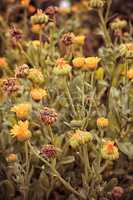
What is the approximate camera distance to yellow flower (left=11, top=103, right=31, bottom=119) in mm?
1116

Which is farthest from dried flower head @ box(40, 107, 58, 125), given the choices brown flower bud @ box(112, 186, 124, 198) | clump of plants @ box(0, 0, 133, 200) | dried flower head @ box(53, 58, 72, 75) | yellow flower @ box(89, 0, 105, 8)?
yellow flower @ box(89, 0, 105, 8)

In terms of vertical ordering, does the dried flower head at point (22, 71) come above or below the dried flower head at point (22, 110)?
above

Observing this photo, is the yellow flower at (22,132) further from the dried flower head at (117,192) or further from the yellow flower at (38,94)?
the dried flower head at (117,192)

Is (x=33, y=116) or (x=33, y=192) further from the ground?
(x=33, y=116)

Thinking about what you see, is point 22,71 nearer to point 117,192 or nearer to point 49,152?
point 49,152

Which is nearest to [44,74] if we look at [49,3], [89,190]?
[89,190]

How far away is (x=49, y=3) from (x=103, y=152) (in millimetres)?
1615

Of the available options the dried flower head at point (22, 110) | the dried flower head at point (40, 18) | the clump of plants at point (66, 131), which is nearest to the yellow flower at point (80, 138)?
the clump of plants at point (66, 131)

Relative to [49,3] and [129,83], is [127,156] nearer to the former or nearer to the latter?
[129,83]

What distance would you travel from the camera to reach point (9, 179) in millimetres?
1240

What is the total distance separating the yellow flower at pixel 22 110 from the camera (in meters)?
1.12

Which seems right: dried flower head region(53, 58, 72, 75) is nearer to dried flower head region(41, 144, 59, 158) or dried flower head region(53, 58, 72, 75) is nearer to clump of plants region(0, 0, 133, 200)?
clump of plants region(0, 0, 133, 200)

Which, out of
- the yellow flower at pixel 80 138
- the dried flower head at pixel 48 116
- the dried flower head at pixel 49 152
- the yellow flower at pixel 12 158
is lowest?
the yellow flower at pixel 12 158

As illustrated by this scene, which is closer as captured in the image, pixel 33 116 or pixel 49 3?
pixel 33 116
